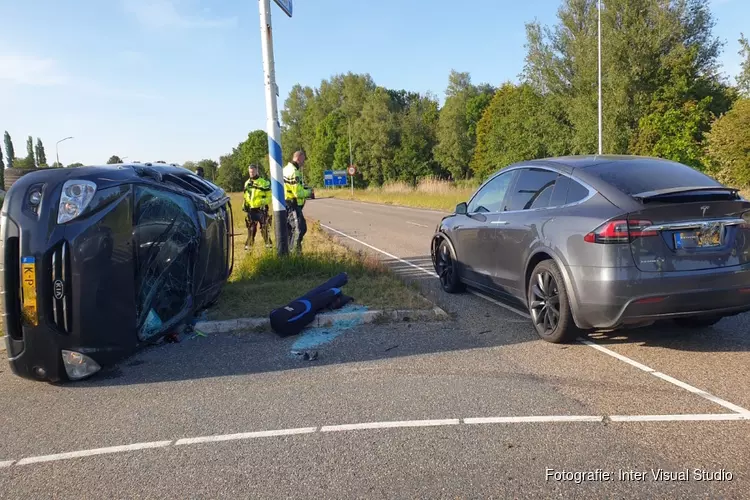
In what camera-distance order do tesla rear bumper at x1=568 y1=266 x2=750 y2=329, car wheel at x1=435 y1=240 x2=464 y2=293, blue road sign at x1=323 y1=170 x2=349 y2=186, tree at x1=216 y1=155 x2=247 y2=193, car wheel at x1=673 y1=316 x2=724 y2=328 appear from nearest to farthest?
tesla rear bumper at x1=568 y1=266 x2=750 y2=329, car wheel at x1=673 y1=316 x2=724 y2=328, car wheel at x1=435 y1=240 x2=464 y2=293, blue road sign at x1=323 y1=170 x2=349 y2=186, tree at x1=216 y1=155 x2=247 y2=193

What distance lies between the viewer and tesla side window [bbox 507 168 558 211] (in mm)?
5781

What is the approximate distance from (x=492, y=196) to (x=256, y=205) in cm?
705

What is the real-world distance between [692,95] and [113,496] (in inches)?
1618

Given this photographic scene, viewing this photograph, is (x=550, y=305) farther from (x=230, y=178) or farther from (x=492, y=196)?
(x=230, y=178)

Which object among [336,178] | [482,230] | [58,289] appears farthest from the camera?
[336,178]

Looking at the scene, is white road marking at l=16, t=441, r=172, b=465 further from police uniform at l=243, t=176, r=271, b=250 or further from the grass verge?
police uniform at l=243, t=176, r=271, b=250

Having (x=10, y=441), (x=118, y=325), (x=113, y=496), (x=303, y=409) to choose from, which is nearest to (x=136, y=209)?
(x=118, y=325)

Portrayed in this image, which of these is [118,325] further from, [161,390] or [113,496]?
[113,496]

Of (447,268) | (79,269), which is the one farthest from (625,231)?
(79,269)

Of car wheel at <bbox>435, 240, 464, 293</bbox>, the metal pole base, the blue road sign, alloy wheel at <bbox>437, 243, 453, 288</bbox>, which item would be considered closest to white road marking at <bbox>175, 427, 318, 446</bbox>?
car wheel at <bbox>435, 240, 464, 293</bbox>

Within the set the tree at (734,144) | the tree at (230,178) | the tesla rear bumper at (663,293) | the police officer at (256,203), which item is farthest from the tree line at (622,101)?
the tree at (230,178)

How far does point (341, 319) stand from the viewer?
6.42 meters

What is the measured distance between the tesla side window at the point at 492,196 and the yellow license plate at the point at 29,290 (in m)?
4.64

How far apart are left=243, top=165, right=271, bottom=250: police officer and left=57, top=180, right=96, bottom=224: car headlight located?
787cm
